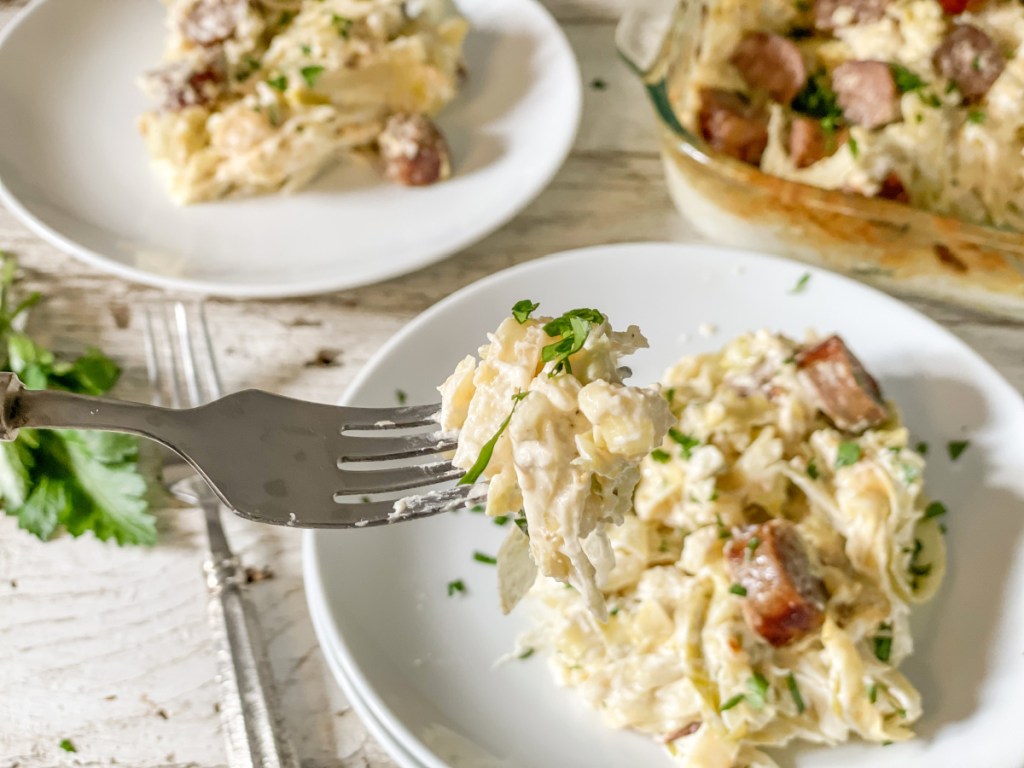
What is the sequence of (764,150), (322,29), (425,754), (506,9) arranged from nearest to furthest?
(425,754), (764,150), (322,29), (506,9)

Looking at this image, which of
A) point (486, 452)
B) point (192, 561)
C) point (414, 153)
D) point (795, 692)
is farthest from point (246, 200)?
point (795, 692)

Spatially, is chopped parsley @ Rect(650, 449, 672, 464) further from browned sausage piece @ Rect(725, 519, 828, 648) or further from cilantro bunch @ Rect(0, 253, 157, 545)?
cilantro bunch @ Rect(0, 253, 157, 545)

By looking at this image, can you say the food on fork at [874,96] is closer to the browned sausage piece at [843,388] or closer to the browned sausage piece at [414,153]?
the browned sausage piece at [843,388]

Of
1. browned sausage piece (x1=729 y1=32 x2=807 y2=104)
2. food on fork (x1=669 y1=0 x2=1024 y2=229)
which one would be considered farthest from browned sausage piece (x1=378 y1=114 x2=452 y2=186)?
browned sausage piece (x1=729 y1=32 x2=807 y2=104)

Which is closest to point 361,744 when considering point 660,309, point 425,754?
point 425,754

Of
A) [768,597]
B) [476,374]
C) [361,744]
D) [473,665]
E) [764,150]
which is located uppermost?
[476,374]

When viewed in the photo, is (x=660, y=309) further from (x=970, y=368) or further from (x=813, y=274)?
(x=970, y=368)

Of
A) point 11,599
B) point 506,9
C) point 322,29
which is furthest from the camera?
point 506,9
